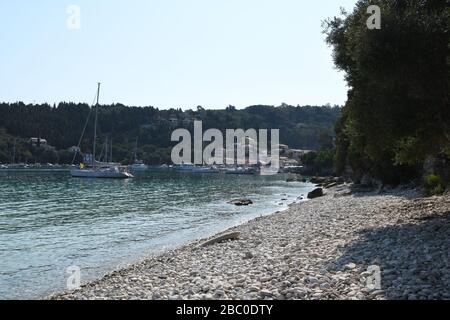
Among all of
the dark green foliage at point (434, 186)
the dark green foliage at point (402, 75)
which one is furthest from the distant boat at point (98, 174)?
the dark green foliage at point (402, 75)

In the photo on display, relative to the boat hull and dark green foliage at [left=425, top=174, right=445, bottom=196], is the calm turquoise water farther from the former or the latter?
the boat hull

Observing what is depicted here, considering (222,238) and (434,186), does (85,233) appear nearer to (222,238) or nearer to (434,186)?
(222,238)

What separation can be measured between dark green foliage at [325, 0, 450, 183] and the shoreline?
3.79 m

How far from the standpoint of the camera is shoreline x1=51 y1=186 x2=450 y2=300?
35.4 ft

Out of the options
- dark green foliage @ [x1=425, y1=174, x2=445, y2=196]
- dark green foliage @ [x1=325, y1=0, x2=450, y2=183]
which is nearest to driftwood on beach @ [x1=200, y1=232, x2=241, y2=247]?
dark green foliage @ [x1=325, y1=0, x2=450, y2=183]

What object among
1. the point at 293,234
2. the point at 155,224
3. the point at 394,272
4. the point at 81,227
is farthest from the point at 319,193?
the point at 394,272

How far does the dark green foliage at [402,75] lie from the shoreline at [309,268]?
3790 millimetres

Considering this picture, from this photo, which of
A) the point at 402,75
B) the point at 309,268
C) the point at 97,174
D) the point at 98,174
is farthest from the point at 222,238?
the point at 97,174

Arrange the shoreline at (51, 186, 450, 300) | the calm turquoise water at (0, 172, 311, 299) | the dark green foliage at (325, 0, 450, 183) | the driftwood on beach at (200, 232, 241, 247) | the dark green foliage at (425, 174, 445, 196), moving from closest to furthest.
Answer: the shoreline at (51, 186, 450, 300) < the dark green foliage at (325, 0, 450, 183) < the calm turquoise water at (0, 172, 311, 299) < the driftwood on beach at (200, 232, 241, 247) < the dark green foliage at (425, 174, 445, 196)

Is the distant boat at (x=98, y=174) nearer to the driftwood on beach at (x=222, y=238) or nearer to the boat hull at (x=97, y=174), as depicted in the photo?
the boat hull at (x=97, y=174)

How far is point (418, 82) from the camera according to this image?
1520cm

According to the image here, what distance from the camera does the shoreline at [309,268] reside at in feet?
35.4

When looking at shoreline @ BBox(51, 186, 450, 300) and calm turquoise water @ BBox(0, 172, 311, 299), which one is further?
calm turquoise water @ BBox(0, 172, 311, 299)
